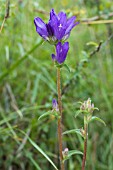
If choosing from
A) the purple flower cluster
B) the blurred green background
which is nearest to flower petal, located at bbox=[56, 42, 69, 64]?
the purple flower cluster

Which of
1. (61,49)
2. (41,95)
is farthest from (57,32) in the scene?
(41,95)

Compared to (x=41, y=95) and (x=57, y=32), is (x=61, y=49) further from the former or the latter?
(x=41, y=95)

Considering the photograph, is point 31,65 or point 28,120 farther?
point 31,65

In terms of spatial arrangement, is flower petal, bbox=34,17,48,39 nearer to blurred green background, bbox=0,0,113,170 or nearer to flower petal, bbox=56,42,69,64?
flower petal, bbox=56,42,69,64

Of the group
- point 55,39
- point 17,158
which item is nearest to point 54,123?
point 17,158

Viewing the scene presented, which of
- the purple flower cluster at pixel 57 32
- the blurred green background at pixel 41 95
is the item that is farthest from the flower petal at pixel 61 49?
the blurred green background at pixel 41 95

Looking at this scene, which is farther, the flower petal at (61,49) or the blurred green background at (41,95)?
the blurred green background at (41,95)

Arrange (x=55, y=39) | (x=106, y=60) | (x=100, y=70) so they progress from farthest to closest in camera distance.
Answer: (x=106, y=60), (x=100, y=70), (x=55, y=39)

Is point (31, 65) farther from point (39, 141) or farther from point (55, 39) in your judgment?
point (55, 39)

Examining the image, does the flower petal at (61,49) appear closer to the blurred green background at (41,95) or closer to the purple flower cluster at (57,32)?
the purple flower cluster at (57,32)
